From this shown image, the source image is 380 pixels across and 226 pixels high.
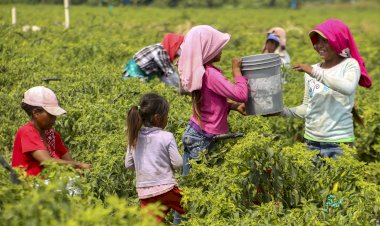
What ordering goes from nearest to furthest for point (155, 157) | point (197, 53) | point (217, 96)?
point (155, 157)
point (197, 53)
point (217, 96)

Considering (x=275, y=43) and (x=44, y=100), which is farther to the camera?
(x=275, y=43)

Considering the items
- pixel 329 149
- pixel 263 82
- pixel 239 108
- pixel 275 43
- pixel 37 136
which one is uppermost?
pixel 263 82

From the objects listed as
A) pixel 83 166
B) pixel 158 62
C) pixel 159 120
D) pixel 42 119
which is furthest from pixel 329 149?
pixel 158 62

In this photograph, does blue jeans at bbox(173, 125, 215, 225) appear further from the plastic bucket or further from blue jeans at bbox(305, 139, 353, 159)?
blue jeans at bbox(305, 139, 353, 159)

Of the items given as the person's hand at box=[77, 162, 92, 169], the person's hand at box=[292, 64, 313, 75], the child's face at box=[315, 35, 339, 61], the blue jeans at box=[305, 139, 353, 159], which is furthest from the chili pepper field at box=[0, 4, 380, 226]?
the child's face at box=[315, 35, 339, 61]

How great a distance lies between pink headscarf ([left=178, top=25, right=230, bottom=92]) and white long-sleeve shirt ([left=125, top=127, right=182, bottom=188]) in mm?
439

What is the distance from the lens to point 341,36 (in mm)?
5652

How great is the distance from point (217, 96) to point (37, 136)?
128 cm

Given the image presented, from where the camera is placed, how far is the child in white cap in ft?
17.4

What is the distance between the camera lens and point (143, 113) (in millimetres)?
5062

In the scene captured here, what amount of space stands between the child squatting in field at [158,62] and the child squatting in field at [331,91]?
10.1 feet

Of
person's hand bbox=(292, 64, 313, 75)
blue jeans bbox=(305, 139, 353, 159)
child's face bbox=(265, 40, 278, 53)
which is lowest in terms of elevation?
blue jeans bbox=(305, 139, 353, 159)

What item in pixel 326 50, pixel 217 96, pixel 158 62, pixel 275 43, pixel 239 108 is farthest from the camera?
pixel 275 43

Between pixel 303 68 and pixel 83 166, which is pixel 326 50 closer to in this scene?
pixel 303 68
